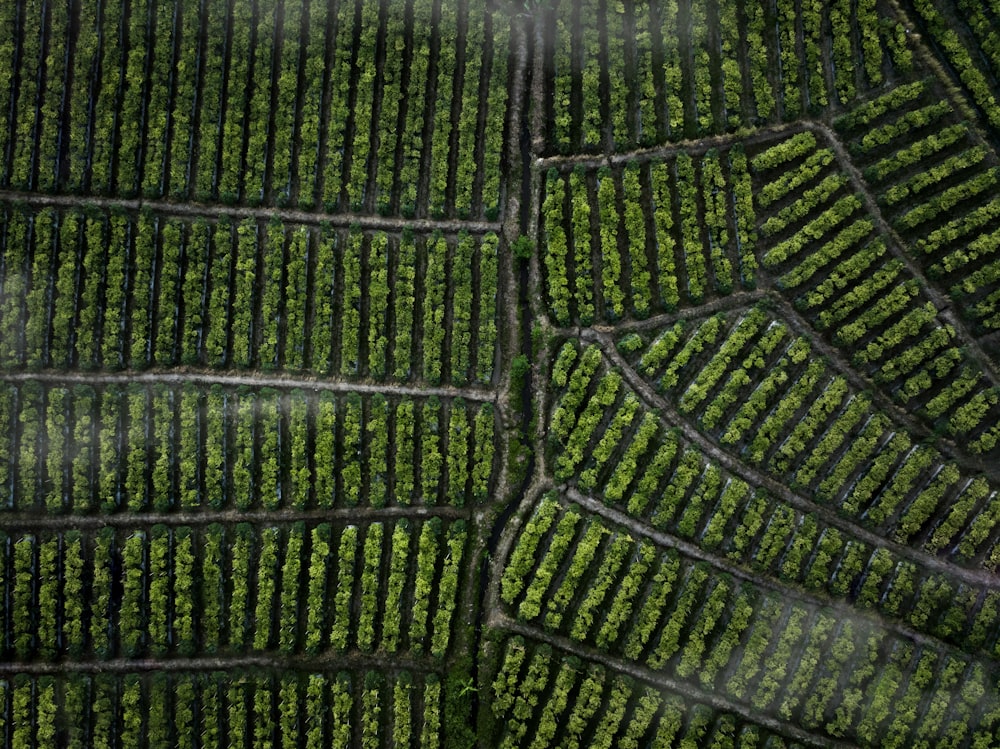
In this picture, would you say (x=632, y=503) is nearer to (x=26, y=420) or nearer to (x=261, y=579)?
(x=261, y=579)

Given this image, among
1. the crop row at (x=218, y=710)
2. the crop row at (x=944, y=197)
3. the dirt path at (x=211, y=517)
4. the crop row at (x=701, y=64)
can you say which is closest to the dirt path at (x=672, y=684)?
the crop row at (x=218, y=710)

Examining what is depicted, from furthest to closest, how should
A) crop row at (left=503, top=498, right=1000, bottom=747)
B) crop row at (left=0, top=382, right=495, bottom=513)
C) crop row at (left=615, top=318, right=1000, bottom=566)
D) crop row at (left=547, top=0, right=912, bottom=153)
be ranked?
1. crop row at (left=547, top=0, right=912, bottom=153)
2. crop row at (left=0, top=382, right=495, bottom=513)
3. crop row at (left=615, top=318, right=1000, bottom=566)
4. crop row at (left=503, top=498, right=1000, bottom=747)

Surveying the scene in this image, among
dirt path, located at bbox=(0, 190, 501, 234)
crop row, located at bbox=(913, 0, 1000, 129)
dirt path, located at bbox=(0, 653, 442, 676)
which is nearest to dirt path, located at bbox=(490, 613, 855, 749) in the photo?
dirt path, located at bbox=(0, 653, 442, 676)

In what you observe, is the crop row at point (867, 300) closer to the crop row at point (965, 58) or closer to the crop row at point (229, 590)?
the crop row at point (965, 58)

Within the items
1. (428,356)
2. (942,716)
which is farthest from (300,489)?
(942,716)

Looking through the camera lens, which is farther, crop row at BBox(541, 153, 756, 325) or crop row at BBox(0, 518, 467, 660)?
crop row at BBox(541, 153, 756, 325)

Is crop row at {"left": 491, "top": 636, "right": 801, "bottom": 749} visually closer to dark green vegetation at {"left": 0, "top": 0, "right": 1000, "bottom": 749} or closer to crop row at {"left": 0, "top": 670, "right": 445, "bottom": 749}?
dark green vegetation at {"left": 0, "top": 0, "right": 1000, "bottom": 749}
